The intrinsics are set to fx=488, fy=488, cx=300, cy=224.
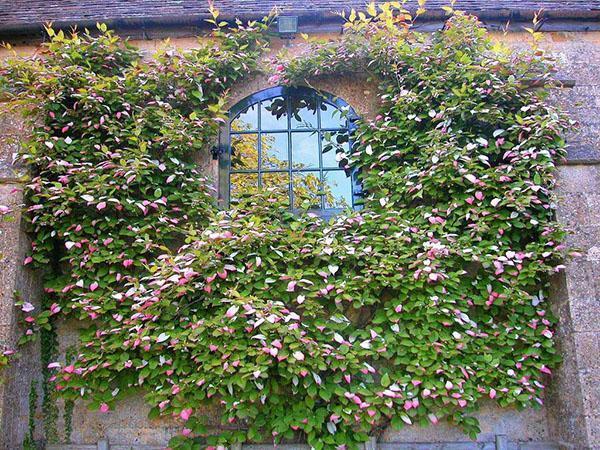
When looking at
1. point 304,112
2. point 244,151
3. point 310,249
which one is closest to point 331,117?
point 304,112

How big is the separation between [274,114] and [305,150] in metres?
0.50

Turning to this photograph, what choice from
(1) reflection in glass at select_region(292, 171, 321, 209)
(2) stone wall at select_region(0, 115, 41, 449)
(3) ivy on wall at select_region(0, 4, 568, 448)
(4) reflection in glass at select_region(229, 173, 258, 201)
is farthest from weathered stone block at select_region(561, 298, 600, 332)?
(2) stone wall at select_region(0, 115, 41, 449)

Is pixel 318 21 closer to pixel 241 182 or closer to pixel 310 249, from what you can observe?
pixel 241 182

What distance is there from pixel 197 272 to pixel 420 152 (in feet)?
7.16

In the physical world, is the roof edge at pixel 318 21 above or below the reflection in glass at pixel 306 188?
above

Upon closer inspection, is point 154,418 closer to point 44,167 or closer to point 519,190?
point 44,167

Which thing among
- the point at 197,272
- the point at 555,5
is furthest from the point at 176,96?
the point at 555,5

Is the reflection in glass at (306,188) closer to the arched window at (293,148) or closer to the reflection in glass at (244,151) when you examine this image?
the arched window at (293,148)

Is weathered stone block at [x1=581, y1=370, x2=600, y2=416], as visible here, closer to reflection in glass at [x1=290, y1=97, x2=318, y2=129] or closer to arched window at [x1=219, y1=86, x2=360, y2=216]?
arched window at [x1=219, y1=86, x2=360, y2=216]

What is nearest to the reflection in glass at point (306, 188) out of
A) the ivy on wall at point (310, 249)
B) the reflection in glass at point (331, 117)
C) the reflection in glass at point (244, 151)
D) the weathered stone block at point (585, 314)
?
the ivy on wall at point (310, 249)

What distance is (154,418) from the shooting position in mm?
3996

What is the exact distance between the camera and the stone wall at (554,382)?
12.3 feet

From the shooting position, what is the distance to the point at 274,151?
4.77 meters

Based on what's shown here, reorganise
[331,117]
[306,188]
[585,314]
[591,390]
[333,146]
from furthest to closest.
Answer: [331,117] < [333,146] < [306,188] < [585,314] < [591,390]
